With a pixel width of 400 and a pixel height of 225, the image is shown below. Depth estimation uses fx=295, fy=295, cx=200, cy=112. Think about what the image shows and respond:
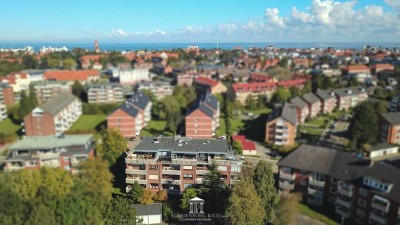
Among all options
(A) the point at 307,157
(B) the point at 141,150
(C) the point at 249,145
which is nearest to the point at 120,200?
(B) the point at 141,150

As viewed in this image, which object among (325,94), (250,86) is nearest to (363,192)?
(325,94)

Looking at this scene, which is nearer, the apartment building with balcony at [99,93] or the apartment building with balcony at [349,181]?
the apartment building with balcony at [99,93]

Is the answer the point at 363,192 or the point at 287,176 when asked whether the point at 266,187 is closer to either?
the point at 287,176

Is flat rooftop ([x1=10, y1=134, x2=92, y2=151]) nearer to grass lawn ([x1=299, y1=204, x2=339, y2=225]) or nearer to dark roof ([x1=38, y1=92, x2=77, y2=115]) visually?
dark roof ([x1=38, y1=92, x2=77, y2=115])

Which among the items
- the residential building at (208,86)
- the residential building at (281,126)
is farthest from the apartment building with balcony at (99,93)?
the residential building at (208,86)

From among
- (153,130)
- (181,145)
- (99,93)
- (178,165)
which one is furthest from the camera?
(153,130)

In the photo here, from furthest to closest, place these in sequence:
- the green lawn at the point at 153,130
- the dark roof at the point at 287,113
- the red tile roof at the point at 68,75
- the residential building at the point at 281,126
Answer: the dark roof at the point at 287,113 → the residential building at the point at 281,126 → the green lawn at the point at 153,130 → the red tile roof at the point at 68,75

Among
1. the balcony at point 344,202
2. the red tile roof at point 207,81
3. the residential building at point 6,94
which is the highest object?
the residential building at point 6,94

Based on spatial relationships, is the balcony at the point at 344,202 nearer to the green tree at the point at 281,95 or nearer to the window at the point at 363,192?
the window at the point at 363,192
